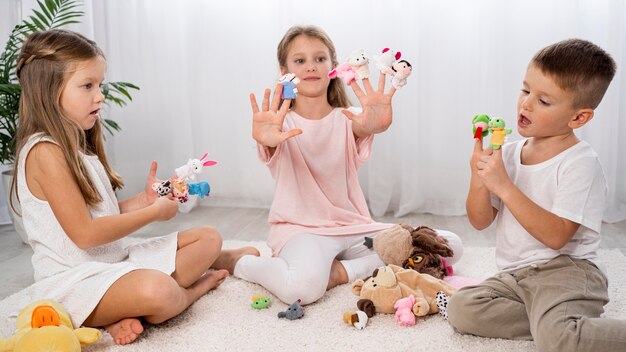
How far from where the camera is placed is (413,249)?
167 cm

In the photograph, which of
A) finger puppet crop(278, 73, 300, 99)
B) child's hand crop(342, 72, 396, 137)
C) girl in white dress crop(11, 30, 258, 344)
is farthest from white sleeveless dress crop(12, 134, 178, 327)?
child's hand crop(342, 72, 396, 137)

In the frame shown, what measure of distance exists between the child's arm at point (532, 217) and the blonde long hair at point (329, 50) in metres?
0.68

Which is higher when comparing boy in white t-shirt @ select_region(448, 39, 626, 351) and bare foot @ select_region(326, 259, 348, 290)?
boy in white t-shirt @ select_region(448, 39, 626, 351)

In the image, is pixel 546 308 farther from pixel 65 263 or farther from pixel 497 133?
pixel 65 263

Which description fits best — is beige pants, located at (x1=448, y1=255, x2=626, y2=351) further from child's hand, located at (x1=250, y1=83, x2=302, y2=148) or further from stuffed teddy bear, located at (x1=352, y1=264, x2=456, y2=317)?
child's hand, located at (x1=250, y1=83, x2=302, y2=148)

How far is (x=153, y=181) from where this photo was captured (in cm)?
160

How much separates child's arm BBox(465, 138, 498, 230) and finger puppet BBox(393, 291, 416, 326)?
0.23 m

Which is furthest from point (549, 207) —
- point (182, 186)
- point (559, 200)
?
point (182, 186)

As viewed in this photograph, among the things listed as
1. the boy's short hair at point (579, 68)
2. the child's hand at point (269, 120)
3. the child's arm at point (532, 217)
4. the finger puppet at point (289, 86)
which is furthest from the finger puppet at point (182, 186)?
the boy's short hair at point (579, 68)

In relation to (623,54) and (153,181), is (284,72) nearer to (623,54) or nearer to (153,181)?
(153,181)

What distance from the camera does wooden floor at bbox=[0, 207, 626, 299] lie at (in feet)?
6.28

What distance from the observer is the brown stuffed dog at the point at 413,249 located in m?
1.65

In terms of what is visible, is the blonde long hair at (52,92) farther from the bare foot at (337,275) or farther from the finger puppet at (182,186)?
the bare foot at (337,275)

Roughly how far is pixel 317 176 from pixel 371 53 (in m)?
0.91
